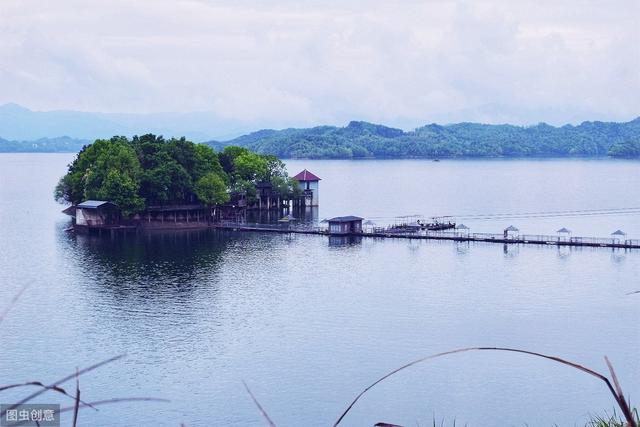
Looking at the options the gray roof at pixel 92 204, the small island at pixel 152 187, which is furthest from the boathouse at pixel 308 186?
the gray roof at pixel 92 204

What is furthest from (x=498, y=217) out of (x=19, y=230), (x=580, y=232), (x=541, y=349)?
(x=541, y=349)

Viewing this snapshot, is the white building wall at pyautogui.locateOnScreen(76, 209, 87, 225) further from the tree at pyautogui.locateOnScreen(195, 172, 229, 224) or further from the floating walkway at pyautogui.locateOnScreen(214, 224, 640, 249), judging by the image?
the floating walkway at pyautogui.locateOnScreen(214, 224, 640, 249)

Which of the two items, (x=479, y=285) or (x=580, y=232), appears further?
(x=580, y=232)

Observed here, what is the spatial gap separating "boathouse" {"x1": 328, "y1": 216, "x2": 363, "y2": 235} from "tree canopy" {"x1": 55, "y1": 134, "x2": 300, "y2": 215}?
1130 cm

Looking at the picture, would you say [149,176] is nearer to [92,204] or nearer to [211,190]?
[92,204]

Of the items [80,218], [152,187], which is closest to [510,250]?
[152,187]

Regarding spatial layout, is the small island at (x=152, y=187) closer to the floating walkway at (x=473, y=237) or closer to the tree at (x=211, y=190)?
the tree at (x=211, y=190)

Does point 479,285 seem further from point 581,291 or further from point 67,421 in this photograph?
point 67,421

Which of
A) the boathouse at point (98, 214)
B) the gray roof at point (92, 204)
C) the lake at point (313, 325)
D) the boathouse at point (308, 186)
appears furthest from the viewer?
the boathouse at point (308, 186)

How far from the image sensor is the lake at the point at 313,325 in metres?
24.4

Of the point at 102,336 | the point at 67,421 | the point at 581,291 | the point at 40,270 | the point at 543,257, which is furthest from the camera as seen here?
the point at 543,257

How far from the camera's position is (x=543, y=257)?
163 feet

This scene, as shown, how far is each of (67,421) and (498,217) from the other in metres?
57.5

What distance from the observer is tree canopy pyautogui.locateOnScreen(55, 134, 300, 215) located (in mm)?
61656
